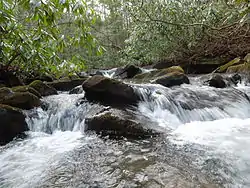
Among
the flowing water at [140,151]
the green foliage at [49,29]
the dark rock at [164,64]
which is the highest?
the green foliage at [49,29]

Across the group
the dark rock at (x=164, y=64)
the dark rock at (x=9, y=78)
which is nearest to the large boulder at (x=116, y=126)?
the dark rock at (x=9, y=78)

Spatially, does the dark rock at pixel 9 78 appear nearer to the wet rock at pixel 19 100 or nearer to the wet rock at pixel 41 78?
the wet rock at pixel 41 78

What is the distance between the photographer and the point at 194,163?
2914mm

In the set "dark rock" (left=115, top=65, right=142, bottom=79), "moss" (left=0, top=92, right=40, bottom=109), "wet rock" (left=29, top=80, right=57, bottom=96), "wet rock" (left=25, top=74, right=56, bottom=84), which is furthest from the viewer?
"dark rock" (left=115, top=65, right=142, bottom=79)

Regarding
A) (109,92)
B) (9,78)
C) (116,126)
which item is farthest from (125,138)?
(9,78)

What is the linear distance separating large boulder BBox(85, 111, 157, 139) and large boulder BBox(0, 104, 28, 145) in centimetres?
139

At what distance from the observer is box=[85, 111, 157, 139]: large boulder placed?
413 centimetres

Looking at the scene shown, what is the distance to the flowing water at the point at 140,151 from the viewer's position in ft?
8.59

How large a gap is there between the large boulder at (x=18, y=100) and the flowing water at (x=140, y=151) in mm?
202

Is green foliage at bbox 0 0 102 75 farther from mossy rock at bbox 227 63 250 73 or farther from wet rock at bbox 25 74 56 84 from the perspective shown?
mossy rock at bbox 227 63 250 73

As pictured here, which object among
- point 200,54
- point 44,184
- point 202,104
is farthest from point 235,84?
point 44,184

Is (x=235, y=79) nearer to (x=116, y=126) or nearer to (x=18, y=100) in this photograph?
(x=116, y=126)

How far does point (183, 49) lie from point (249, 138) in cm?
950

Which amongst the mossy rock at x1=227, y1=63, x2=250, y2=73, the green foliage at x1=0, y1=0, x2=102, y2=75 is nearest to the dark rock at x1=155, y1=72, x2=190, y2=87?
the mossy rock at x1=227, y1=63, x2=250, y2=73
